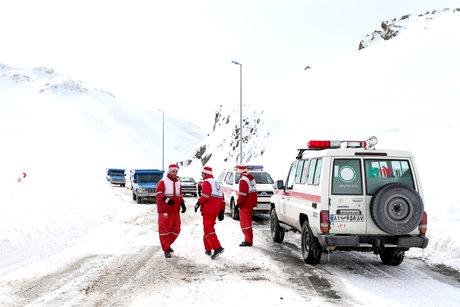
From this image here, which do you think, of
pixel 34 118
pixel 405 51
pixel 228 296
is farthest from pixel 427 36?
pixel 34 118

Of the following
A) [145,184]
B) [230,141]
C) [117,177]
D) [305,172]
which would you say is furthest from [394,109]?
[230,141]

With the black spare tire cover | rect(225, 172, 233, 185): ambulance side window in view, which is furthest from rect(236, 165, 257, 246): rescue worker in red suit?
rect(225, 172, 233, 185): ambulance side window

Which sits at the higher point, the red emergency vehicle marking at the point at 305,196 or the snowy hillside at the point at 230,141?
the snowy hillside at the point at 230,141

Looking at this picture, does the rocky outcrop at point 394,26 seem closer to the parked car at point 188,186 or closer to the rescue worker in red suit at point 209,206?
the parked car at point 188,186

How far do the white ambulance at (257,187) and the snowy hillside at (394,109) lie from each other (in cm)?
528

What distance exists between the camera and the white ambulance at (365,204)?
28.0 feet

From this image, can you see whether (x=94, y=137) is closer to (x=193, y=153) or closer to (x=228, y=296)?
(x=193, y=153)

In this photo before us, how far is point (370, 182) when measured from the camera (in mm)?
8922

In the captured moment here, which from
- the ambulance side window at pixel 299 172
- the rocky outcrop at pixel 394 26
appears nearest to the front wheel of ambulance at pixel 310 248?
the ambulance side window at pixel 299 172

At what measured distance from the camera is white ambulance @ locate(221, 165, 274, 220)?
17.3 meters

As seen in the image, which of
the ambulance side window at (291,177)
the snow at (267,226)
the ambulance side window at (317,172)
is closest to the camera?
the snow at (267,226)

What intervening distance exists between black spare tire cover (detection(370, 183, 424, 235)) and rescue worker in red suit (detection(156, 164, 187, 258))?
4.20 metres

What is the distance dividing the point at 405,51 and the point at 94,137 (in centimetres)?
10969

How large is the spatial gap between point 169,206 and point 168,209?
7 centimetres
